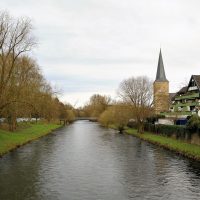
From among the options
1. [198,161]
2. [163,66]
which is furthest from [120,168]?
[163,66]

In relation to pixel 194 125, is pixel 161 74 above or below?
above

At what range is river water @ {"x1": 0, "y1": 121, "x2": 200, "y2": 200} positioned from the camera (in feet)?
71.9

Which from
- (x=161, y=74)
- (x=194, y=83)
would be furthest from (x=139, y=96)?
(x=161, y=74)

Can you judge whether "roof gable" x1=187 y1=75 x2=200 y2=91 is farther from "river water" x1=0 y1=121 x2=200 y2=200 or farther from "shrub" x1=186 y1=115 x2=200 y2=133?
"river water" x1=0 y1=121 x2=200 y2=200

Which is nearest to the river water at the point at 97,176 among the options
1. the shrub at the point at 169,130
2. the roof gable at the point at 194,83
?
the shrub at the point at 169,130

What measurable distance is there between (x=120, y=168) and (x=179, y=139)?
21.7 meters

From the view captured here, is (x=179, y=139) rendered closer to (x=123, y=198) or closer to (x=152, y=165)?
(x=152, y=165)

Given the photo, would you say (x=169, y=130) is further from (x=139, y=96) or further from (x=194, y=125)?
(x=139, y=96)

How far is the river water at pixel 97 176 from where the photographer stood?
21906 millimetres

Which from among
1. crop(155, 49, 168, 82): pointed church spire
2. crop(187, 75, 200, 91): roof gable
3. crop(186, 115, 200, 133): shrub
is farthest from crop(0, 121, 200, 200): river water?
crop(155, 49, 168, 82): pointed church spire

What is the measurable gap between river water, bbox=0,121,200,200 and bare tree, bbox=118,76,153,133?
113ft

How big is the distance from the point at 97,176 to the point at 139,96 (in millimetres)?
53016

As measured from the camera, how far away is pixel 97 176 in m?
27.7

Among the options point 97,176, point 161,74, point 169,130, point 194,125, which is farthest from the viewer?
point 161,74
